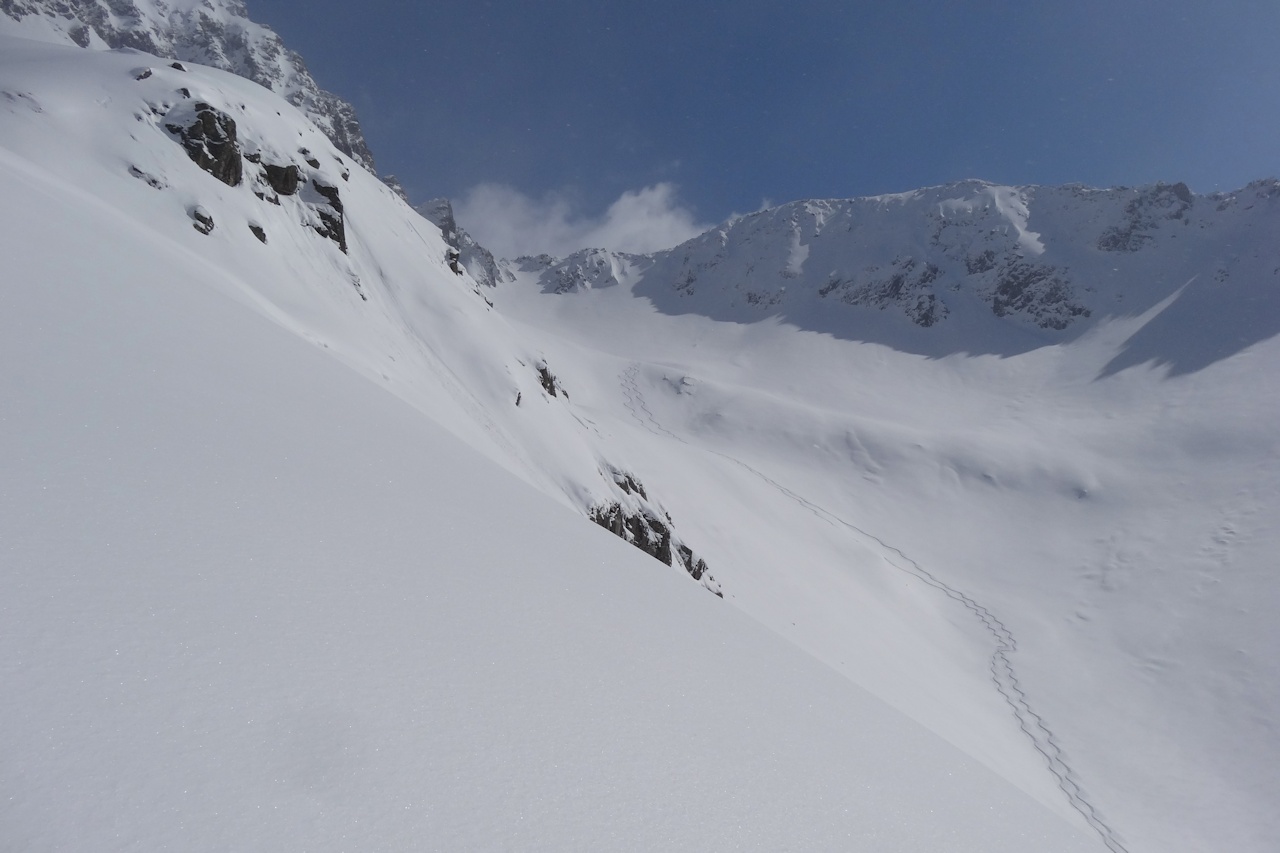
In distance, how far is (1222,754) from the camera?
66.6ft

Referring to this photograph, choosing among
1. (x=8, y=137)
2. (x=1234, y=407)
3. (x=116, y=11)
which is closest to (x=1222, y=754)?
(x=8, y=137)

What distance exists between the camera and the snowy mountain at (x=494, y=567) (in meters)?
1.58

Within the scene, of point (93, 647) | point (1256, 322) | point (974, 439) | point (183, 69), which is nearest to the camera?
point (93, 647)

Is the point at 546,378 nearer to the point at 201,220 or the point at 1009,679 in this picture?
the point at 201,220

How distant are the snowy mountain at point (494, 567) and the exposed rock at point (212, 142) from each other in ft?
0.34

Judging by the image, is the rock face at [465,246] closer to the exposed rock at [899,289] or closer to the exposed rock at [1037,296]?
the exposed rock at [899,289]

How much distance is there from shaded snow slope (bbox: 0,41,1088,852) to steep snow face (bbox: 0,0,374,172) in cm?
11846

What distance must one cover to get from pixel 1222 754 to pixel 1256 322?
65775mm

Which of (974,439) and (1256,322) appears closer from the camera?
(974,439)

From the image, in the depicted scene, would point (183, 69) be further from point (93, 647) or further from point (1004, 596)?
point (1004, 596)

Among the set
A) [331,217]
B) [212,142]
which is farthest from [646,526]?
[212,142]

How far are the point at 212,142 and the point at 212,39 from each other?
144 meters

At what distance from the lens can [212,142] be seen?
60.8ft

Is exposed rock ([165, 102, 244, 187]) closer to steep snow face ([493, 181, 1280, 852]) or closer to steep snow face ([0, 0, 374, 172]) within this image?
steep snow face ([493, 181, 1280, 852])
